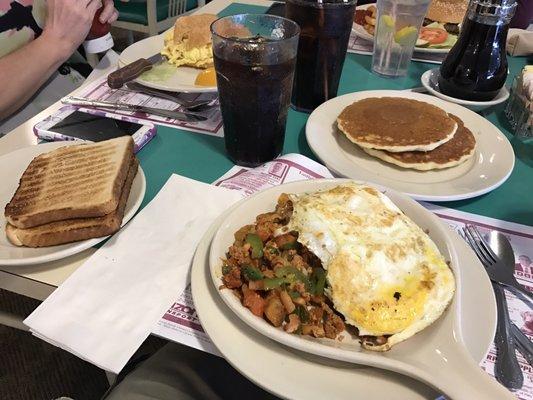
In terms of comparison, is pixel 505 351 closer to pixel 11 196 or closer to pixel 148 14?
pixel 11 196

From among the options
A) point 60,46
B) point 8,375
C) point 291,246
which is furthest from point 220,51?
point 8,375

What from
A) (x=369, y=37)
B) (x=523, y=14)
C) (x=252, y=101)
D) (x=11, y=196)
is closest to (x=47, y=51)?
(x=11, y=196)

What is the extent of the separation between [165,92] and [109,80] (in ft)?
0.54

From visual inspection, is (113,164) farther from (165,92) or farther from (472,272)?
(472,272)

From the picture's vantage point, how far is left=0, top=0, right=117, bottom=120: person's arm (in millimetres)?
1526

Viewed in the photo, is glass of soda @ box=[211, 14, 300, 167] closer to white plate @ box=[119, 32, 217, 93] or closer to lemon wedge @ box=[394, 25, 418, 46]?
white plate @ box=[119, 32, 217, 93]

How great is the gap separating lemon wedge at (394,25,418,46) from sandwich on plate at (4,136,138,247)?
963 millimetres

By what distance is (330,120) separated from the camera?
1187 millimetres

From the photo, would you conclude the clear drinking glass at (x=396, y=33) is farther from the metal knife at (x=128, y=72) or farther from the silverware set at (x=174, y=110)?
the metal knife at (x=128, y=72)

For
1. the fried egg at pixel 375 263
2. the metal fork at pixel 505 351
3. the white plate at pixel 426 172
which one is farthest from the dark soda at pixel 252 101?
the metal fork at pixel 505 351

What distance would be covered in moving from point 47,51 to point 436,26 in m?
1.46

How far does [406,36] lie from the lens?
1.43 metres

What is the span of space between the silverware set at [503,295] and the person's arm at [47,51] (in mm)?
1481

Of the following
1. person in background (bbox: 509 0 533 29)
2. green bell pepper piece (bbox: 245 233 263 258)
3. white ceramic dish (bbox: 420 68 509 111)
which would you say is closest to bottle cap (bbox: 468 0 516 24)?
white ceramic dish (bbox: 420 68 509 111)
